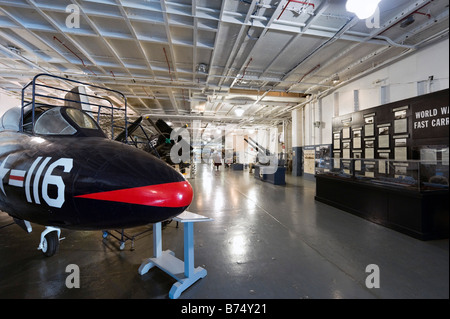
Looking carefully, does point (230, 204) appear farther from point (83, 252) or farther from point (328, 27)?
point (328, 27)

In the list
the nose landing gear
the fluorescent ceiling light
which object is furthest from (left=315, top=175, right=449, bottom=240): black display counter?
the nose landing gear

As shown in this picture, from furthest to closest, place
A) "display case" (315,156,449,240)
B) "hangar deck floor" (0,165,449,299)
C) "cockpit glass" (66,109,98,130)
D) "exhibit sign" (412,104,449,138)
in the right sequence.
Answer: "display case" (315,156,449,240) < "cockpit glass" (66,109,98,130) < "hangar deck floor" (0,165,449,299) < "exhibit sign" (412,104,449,138)

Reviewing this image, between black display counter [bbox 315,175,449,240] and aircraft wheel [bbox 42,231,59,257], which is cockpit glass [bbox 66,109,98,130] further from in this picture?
black display counter [bbox 315,175,449,240]

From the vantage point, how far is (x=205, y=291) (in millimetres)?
1998

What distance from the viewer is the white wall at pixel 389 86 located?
73 cm

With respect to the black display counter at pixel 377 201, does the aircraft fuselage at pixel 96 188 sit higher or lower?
higher

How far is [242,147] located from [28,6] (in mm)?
19484

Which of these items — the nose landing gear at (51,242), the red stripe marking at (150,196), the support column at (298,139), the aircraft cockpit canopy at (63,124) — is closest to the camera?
the red stripe marking at (150,196)

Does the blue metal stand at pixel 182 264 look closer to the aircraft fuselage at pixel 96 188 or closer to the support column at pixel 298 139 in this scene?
the aircraft fuselage at pixel 96 188

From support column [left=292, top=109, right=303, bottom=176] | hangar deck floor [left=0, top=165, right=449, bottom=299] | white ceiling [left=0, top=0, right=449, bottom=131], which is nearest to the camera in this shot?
hangar deck floor [left=0, top=165, right=449, bottom=299]

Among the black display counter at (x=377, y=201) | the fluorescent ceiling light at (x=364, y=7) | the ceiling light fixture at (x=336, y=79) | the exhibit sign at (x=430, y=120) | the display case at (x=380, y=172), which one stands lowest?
the black display counter at (x=377, y=201)

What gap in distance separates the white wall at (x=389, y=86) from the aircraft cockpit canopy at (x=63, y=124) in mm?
2778

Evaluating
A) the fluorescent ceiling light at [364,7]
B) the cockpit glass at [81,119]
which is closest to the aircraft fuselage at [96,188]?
the cockpit glass at [81,119]

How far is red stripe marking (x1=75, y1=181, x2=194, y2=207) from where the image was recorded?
54.7 inches
